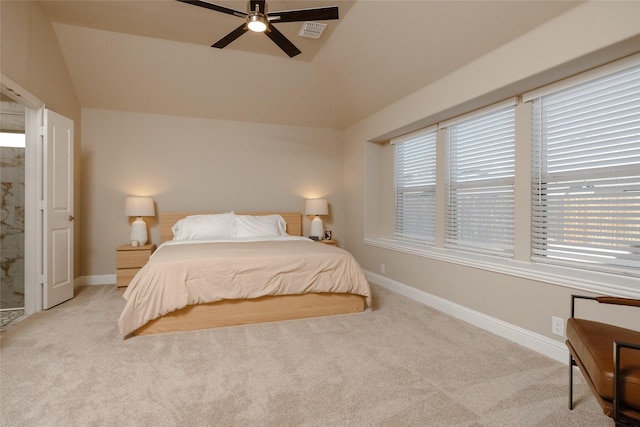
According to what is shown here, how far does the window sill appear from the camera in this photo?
199 centimetres

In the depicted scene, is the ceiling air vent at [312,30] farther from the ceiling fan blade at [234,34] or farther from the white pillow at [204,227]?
the white pillow at [204,227]

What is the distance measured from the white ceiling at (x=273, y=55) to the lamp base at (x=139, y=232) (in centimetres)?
161

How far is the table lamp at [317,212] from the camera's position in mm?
5090

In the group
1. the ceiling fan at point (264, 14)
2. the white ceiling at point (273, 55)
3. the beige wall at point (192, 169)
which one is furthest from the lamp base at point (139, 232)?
the ceiling fan at point (264, 14)

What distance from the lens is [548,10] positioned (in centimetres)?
217

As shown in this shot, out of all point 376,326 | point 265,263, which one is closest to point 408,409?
point 376,326

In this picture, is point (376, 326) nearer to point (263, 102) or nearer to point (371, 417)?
point (371, 417)

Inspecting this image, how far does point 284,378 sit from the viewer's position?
2014mm

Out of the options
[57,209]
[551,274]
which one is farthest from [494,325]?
[57,209]

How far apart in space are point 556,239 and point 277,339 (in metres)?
2.30

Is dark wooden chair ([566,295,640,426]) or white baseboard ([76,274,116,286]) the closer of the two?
dark wooden chair ([566,295,640,426])

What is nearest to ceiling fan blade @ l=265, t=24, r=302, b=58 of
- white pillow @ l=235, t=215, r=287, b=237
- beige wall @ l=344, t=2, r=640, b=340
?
beige wall @ l=344, t=2, r=640, b=340

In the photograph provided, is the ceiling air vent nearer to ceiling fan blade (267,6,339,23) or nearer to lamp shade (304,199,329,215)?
ceiling fan blade (267,6,339,23)

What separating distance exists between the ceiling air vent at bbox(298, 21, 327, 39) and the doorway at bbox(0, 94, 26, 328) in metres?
3.37
